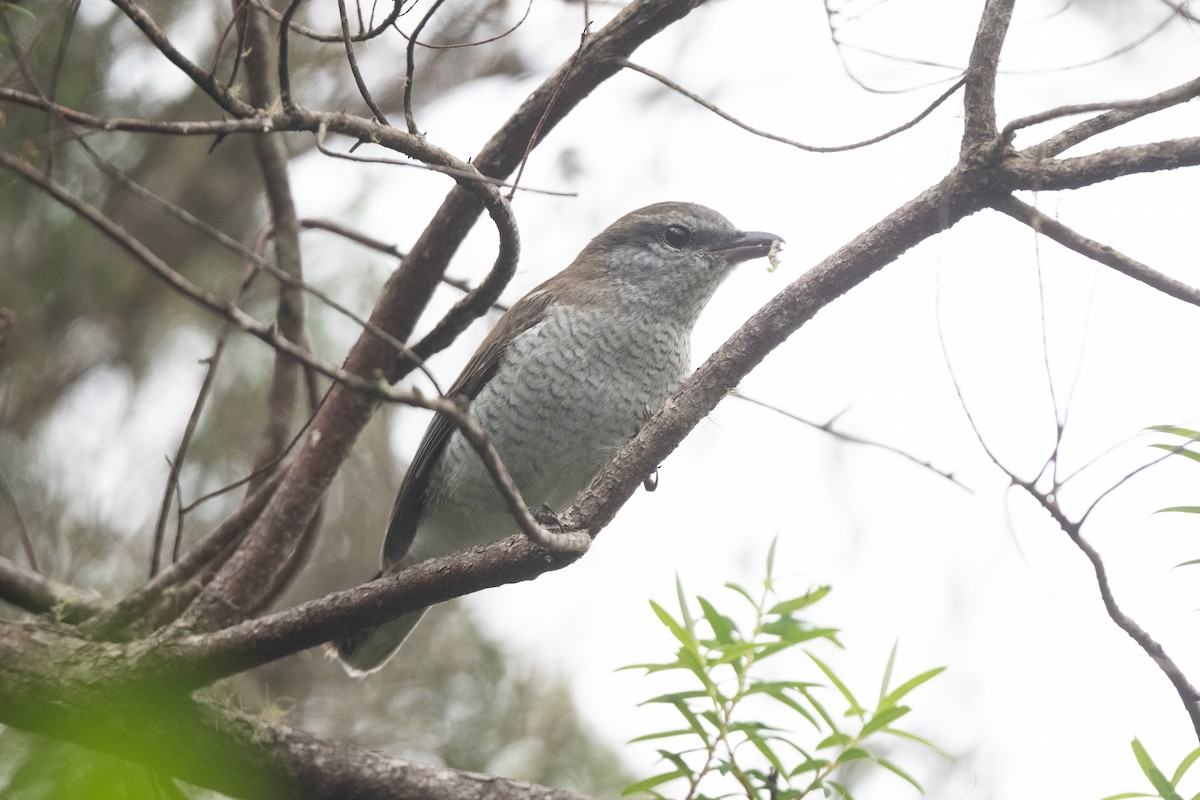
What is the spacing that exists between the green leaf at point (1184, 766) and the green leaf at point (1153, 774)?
3 centimetres

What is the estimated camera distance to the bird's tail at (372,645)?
437 centimetres

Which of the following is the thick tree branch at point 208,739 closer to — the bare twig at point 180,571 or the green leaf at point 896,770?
the bare twig at point 180,571

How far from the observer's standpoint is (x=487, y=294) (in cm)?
381

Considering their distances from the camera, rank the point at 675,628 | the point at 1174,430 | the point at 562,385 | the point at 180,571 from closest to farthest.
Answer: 1. the point at 1174,430
2. the point at 675,628
3. the point at 180,571
4. the point at 562,385

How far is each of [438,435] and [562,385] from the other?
0.58m

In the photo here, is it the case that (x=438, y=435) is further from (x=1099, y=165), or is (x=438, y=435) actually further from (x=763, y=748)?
(x=1099, y=165)

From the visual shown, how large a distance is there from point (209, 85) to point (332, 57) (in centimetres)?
356

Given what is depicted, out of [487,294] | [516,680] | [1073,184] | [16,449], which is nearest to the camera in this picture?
[1073,184]

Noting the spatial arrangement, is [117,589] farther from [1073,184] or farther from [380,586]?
[1073,184]

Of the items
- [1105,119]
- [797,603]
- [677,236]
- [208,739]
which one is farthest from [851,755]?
[677,236]

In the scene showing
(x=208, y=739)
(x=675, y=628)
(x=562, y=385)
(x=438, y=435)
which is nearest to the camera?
(x=675, y=628)

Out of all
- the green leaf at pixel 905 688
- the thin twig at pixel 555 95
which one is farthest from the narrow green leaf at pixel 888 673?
the thin twig at pixel 555 95

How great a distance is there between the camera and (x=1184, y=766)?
2467mm

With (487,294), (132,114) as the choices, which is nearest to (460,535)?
(487,294)
